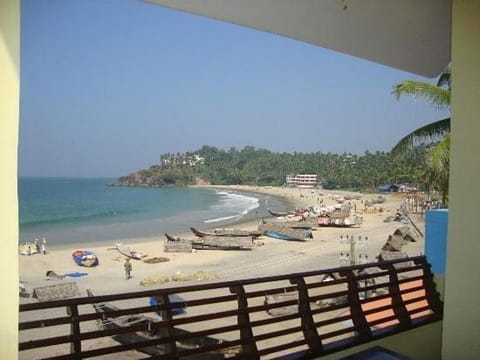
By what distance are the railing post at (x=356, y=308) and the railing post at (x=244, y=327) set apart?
1.86ft

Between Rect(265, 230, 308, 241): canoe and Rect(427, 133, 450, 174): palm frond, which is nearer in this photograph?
Rect(427, 133, 450, 174): palm frond

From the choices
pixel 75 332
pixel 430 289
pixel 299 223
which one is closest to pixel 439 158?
pixel 430 289

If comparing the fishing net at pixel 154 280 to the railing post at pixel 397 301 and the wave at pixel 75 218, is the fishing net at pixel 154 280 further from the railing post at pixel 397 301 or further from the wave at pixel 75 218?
the wave at pixel 75 218

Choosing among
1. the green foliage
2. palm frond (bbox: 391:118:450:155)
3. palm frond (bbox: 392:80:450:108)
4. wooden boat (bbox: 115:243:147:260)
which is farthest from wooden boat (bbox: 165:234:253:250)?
the green foliage

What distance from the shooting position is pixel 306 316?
1873mm

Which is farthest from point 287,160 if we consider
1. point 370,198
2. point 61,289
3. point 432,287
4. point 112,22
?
point 432,287

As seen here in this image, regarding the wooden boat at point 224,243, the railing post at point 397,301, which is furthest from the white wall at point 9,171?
the wooden boat at point 224,243

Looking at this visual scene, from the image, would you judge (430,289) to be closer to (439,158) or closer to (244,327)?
(244,327)

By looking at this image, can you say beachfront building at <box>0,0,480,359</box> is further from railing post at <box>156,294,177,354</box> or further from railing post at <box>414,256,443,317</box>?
railing post at <box>414,256,443,317</box>

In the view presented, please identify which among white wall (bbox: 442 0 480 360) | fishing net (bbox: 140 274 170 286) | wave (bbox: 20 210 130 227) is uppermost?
white wall (bbox: 442 0 480 360)

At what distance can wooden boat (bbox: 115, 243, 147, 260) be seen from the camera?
17.7m

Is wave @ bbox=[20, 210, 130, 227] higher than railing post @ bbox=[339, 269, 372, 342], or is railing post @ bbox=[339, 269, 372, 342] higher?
railing post @ bbox=[339, 269, 372, 342]

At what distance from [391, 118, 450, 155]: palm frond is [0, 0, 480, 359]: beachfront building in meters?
6.00

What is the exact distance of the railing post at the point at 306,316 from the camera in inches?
71.7
